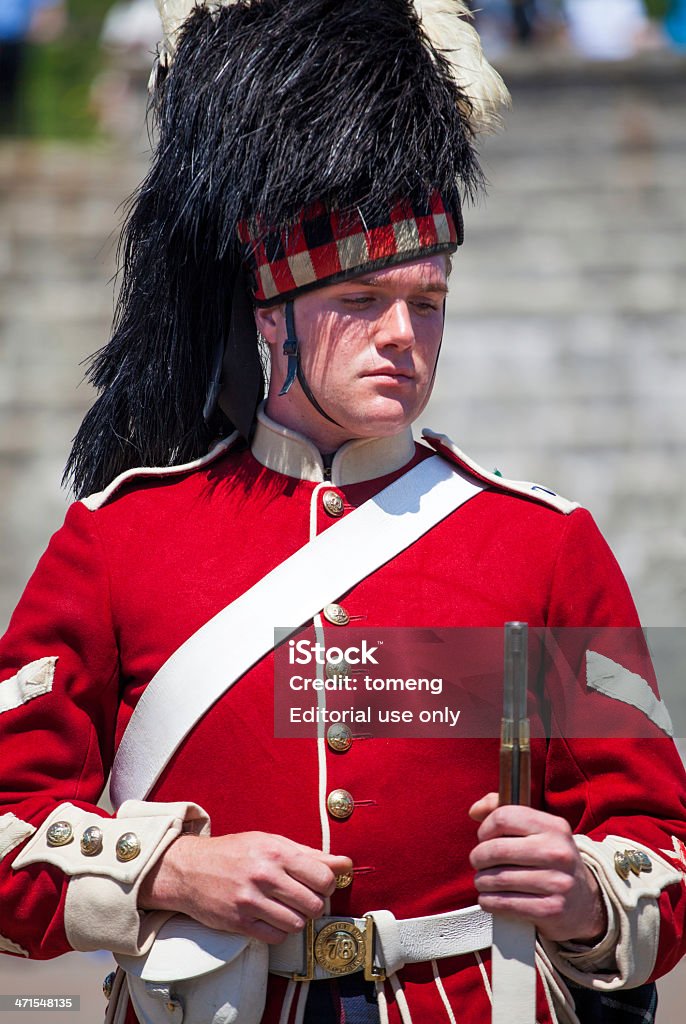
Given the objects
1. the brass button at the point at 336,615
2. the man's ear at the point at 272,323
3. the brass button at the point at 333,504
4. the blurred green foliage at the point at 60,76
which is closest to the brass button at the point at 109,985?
the brass button at the point at 336,615

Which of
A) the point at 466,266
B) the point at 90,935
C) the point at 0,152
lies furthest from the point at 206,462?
the point at 0,152

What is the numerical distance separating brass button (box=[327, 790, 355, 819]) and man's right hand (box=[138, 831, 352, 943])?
4.3 inches

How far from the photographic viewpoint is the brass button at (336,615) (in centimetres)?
237

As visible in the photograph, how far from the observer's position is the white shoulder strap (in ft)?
7.65

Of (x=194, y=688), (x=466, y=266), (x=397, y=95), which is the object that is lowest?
(x=194, y=688)

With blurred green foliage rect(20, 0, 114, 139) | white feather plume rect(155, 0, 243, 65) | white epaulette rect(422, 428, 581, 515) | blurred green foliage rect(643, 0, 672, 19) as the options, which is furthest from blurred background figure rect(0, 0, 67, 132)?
white epaulette rect(422, 428, 581, 515)

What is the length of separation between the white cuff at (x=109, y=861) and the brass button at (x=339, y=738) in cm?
22

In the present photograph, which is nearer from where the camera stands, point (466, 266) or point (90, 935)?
point (90, 935)

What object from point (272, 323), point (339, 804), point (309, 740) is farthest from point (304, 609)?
point (272, 323)

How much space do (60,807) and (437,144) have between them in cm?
123

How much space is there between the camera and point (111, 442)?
2748 mm

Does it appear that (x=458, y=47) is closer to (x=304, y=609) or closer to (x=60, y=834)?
(x=304, y=609)

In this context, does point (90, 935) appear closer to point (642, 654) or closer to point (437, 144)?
point (642, 654)

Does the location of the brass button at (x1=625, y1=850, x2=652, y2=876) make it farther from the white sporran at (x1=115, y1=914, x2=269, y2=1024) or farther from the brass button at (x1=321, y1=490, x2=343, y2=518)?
the brass button at (x1=321, y1=490, x2=343, y2=518)
